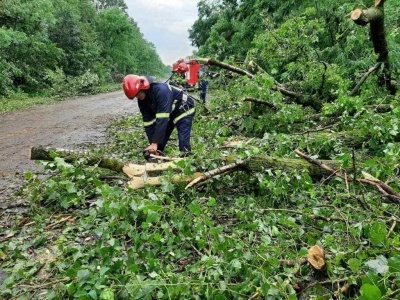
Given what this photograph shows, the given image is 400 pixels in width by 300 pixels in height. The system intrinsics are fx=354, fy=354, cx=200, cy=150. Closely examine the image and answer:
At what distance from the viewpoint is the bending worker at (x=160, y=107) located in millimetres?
3959

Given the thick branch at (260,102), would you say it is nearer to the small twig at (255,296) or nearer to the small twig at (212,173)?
the small twig at (212,173)

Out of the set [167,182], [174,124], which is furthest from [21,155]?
[167,182]

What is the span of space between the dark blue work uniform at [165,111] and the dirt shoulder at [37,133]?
1.68 metres

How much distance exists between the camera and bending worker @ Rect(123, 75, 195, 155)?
13.0 feet

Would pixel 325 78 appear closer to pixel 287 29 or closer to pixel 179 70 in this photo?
pixel 287 29

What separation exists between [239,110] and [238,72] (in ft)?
2.15

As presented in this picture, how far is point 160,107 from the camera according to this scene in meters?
4.07

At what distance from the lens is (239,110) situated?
18.2 ft

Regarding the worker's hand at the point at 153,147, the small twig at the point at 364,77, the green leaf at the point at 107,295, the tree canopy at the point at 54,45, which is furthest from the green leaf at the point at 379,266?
the tree canopy at the point at 54,45

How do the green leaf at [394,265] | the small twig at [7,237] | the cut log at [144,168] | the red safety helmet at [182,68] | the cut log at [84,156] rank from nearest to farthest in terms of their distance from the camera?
the green leaf at [394,265] → the small twig at [7,237] → the cut log at [144,168] → the cut log at [84,156] → the red safety helmet at [182,68]

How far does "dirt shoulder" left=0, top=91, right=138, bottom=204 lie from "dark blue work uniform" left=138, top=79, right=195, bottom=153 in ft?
5.50

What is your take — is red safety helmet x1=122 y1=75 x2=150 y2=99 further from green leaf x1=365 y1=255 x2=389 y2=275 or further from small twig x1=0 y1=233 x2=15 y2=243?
green leaf x1=365 y1=255 x2=389 y2=275

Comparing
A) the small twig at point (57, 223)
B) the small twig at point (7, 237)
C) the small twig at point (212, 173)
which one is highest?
the small twig at point (212, 173)

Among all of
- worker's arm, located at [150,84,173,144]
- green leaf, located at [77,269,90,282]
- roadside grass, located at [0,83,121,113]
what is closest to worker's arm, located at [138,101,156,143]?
worker's arm, located at [150,84,173,144]
